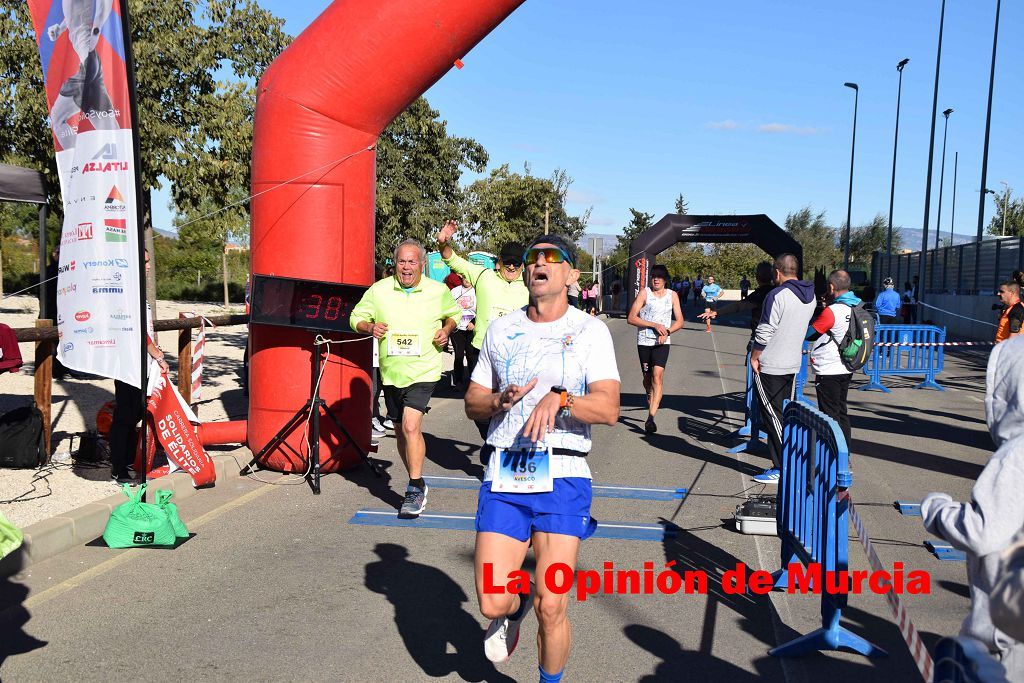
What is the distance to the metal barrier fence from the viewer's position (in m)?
29.8

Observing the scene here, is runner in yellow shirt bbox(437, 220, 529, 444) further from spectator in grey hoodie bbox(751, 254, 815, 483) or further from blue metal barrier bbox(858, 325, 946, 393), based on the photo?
blue metal barrier bbox(858, 325, 946, 393)

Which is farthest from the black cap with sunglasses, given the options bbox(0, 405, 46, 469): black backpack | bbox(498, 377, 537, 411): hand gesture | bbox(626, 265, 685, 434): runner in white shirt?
bbox(626, 265, 685, 434): runner in white shirt

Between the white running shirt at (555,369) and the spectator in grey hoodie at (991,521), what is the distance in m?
1.41

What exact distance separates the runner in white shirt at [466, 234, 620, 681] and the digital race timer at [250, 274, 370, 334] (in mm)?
4120

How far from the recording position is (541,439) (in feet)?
11.6

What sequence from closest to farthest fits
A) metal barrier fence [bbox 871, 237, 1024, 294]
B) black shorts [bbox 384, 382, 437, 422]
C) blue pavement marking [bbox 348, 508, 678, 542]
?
blue pavement marking [bbox 348, 508, 678, 542]
black shorts [bbox 384, 382, 437, 422]
metal barrier fence [bbox 871, 237, 1024, 294]

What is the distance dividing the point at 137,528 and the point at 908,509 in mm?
5434

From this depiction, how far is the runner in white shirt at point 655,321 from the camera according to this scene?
34.1 feet

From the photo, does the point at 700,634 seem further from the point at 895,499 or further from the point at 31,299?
the point at 31,299

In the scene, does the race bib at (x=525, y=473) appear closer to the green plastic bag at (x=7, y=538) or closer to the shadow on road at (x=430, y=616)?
the shadow on road at (x=430, y=616)

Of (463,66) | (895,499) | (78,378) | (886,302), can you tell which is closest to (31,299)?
(78,378)

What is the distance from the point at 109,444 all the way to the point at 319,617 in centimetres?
378

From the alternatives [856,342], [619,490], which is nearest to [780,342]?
[856,342]

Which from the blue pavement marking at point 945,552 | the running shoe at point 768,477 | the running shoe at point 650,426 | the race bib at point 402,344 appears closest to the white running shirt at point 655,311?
the running shoe at point 650,426
